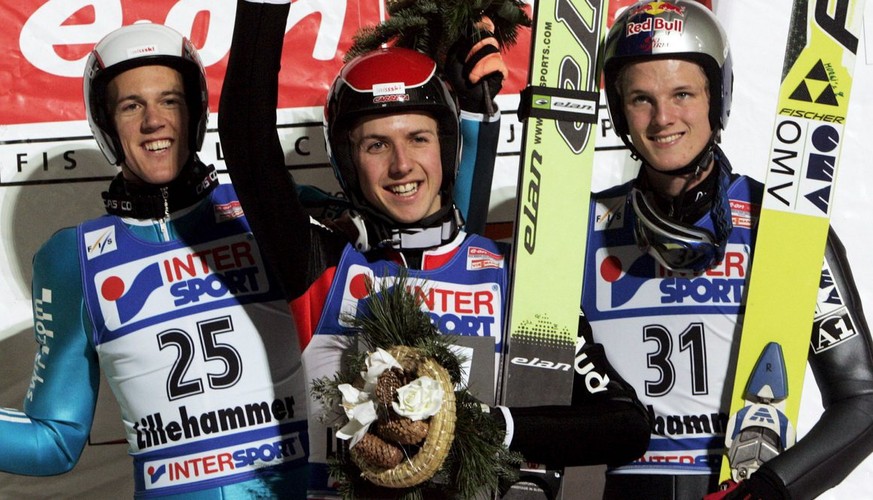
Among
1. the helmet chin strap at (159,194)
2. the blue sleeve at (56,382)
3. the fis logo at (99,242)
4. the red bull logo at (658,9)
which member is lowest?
the blue sleeve at (56,382)

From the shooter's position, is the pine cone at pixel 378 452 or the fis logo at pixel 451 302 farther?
the fis logo at pixel 451 302

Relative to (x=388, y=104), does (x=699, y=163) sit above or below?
below

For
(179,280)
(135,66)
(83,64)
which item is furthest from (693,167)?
(83,64)

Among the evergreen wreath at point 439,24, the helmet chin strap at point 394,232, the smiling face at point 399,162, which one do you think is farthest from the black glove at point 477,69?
the helmet chin strap at point 394,232

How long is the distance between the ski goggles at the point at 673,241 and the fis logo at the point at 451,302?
15.6 inches

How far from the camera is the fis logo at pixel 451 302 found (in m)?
2.17

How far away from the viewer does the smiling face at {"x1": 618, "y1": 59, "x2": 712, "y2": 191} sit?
2.36m

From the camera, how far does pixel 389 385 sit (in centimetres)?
174

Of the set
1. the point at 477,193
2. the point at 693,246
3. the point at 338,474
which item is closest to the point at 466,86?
the point at 477,193

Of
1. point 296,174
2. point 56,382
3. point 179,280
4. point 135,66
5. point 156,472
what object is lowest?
point 156,472

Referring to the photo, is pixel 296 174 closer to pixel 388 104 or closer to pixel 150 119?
pixel 150 119

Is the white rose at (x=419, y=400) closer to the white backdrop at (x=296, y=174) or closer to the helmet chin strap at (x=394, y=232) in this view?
the helmet chin strap at (x=394, y=232)

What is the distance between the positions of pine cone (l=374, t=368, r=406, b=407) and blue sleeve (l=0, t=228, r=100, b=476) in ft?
3.51

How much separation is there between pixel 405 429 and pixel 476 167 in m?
1.05
